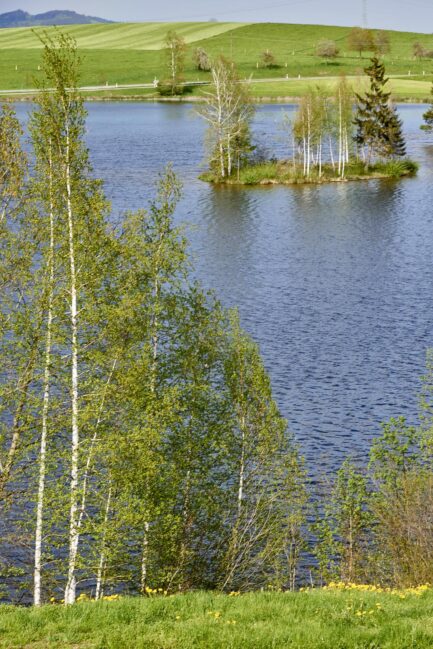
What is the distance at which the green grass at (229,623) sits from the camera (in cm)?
1684

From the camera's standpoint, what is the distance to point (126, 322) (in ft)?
98.5

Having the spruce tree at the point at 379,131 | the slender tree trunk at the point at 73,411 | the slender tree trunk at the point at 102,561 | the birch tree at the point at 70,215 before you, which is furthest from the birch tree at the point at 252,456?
the spruce tree at the point at 379,131

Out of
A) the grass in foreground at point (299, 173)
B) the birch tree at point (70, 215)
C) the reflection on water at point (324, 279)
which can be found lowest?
the reflection on water at point (324, 279)

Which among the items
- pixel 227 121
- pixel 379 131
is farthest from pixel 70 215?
pixel 379 131

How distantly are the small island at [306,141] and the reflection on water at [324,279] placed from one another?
12.1 ft

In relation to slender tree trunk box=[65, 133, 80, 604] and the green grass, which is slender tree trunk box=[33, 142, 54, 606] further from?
the green grass

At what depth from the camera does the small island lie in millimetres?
118562

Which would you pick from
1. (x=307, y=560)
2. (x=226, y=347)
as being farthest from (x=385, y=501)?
(x=226, y=347)

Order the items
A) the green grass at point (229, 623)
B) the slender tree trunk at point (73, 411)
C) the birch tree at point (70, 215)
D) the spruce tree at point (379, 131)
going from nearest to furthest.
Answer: the green grass at point (229, 623)
the slender tree trunk at point (73, 411)
the birch tree at point (70, 215)
the spruce tree at point (379, 131)

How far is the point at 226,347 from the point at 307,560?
314 inches

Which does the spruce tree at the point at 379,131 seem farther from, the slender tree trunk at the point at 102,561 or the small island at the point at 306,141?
the slender tree trunk at the point at 102,561

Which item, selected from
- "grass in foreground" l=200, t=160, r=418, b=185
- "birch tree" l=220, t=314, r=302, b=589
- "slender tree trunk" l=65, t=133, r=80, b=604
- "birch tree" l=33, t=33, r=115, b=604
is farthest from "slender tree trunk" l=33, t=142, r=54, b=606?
"grass in foreground" l=200, t=160, r=418, b=185

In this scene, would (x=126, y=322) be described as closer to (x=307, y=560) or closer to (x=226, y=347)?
(x=226, y=347)

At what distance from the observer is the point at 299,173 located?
119312mm
